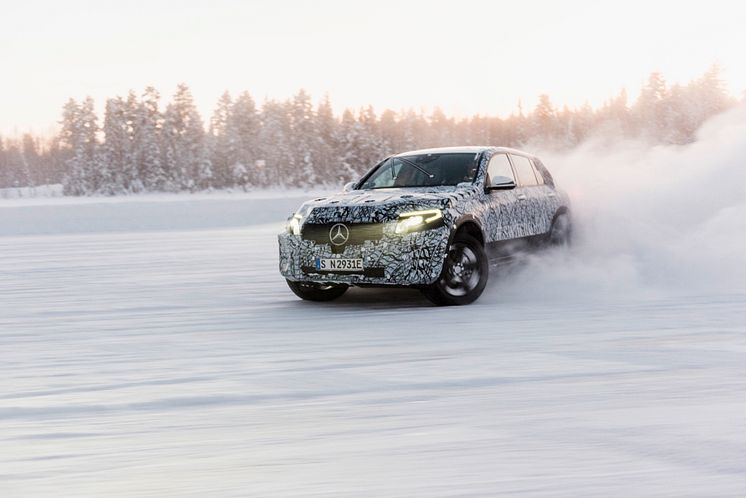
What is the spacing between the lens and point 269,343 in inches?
291

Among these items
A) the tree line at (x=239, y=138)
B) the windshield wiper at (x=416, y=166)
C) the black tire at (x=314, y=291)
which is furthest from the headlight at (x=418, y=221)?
the tree line at (x=239, y=138)

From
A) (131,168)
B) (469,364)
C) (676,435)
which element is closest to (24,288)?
(469,364)

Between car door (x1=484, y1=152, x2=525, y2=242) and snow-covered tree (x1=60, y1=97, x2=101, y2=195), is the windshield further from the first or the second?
snow-covered tree (x1=60, y1=97, x2=101, y2=195)

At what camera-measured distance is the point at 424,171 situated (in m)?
10.3

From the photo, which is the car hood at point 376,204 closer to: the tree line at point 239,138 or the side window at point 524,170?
the side window at point 524,170

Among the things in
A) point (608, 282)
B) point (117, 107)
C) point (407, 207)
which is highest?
point (117, 107)

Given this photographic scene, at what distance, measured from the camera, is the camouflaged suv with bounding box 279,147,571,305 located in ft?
29.3

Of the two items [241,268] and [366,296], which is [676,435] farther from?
[241,268]

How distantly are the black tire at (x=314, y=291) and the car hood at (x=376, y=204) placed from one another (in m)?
0.85

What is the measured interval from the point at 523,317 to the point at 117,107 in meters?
103

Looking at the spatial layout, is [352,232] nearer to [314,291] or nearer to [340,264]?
[340,264]

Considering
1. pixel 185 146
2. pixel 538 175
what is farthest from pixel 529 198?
pixel 185 146

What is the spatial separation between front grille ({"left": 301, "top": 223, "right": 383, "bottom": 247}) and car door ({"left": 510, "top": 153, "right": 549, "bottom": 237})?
88.3 inches

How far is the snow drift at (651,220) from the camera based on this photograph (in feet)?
35.3
